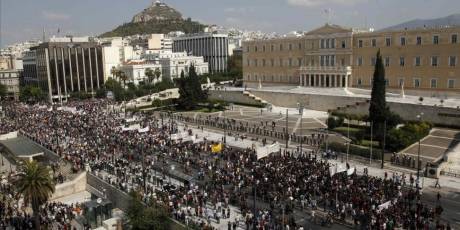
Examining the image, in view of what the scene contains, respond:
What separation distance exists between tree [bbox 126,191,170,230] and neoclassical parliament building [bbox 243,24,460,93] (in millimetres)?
46705

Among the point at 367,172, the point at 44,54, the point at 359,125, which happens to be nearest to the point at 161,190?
the point at 367,172

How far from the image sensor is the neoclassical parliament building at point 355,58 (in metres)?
55.0

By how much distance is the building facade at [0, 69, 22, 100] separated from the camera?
380ft

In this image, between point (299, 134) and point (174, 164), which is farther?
point (299, 134)

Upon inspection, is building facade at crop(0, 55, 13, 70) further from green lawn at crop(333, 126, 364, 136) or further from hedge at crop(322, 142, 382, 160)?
hedge at crop(322, 142, 382, 160)

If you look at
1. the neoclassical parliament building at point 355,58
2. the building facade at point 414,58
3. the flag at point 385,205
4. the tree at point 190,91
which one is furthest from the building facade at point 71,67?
the flag at point 385,205

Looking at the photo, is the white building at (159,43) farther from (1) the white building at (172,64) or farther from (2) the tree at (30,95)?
(2) the tree at (30,95)

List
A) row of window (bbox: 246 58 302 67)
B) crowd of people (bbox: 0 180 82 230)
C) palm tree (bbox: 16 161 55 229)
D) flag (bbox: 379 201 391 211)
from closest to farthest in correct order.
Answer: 1. flag (bbox: 379 201 391 211)
2. palm tree (bbox: 16 161 55 229)
3. crowd of people (bbox: 0 180 82 230)
4. row of window (bbox: 246 58 302 67)

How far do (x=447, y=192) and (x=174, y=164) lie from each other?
22.0m

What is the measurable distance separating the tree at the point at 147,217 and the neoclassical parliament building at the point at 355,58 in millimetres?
→ 46705

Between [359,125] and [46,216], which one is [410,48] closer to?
[359,125]

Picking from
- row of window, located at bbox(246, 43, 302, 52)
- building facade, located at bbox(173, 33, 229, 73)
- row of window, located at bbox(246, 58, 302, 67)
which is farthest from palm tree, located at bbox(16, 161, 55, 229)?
building facade, located at bbox(173, 33, 229, 73)

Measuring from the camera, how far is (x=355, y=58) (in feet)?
213

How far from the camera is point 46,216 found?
28.2 meters
